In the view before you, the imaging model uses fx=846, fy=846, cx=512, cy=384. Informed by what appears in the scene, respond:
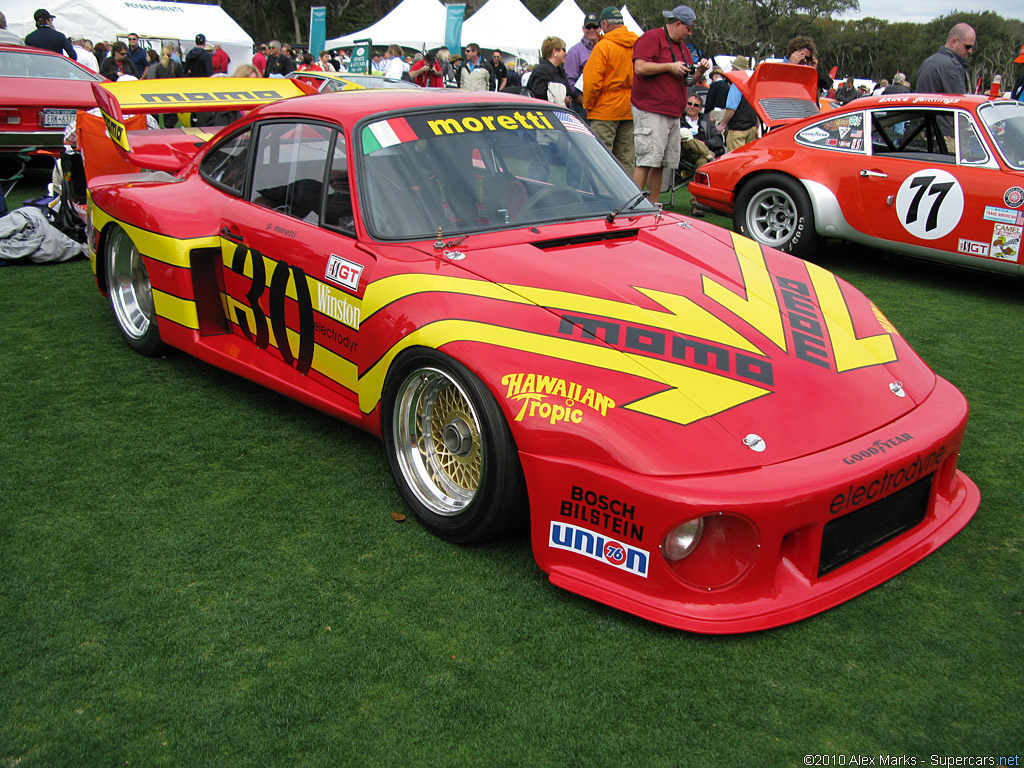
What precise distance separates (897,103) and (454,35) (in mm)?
18533

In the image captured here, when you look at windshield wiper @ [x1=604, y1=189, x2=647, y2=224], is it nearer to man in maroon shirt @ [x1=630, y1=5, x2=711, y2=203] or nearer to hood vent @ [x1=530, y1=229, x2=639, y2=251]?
hood vent @ [x1=530, y1=229, x2=639, y2=251]

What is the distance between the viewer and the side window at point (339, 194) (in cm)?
347

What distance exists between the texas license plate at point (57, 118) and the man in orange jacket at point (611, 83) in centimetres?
584

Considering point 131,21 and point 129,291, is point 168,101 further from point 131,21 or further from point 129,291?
point 131,21

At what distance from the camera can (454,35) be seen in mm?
22953

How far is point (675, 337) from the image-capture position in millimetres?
2785

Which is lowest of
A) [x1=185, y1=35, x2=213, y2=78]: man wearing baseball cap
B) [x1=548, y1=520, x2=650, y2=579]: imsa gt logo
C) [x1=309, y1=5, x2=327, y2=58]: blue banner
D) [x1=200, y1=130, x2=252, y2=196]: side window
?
[x1=548, y1=520, x2=650, y2=579]: imsa gt logo

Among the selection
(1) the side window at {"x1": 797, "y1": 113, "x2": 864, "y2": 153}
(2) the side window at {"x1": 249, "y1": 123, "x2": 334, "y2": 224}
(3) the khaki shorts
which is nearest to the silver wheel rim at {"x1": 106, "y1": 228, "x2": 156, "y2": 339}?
(2) the side window at {"x1": 249, "y1": 123, "x2": 334, "y2": 224}

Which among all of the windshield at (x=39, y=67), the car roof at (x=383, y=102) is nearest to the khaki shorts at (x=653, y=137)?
the car roof at (x=383, y=102)

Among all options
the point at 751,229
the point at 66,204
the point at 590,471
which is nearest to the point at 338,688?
the point at 590,471

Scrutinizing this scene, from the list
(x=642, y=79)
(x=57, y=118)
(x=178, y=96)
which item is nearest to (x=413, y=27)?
(x=57, y=118)

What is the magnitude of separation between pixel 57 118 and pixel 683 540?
31.3 ft

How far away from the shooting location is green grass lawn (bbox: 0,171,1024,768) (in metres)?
2.15

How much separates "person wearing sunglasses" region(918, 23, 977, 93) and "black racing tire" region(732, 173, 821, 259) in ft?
6.40
